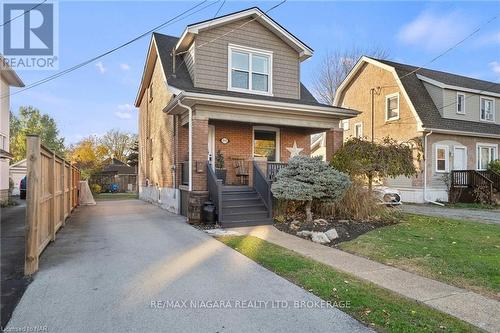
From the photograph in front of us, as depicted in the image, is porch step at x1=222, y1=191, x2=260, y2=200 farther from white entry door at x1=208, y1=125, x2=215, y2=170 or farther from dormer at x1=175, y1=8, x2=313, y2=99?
dormer at x1=175, y1=8, x2=313, y2=99

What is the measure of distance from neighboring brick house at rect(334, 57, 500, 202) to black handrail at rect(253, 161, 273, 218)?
1095 centimetres

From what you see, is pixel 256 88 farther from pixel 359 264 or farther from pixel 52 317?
pixel 52 317

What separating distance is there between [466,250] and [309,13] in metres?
8.08

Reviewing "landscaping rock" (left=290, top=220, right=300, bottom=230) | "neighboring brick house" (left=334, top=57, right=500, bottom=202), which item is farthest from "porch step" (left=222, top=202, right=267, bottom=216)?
"neighboring brick house" (left=334, top=57, right=500, bottom=202)

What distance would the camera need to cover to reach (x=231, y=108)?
11.1 metres

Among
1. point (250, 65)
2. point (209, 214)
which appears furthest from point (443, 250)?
point (250, 65)

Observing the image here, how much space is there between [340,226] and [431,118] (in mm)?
12601

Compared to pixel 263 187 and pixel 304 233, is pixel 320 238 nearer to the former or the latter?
pixel 304 233

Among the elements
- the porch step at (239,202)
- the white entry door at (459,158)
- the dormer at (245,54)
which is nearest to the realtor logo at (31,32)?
the dormer at (245,54)

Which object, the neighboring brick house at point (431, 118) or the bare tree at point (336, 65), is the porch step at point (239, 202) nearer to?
the neighboring brick house at point (431, 118)

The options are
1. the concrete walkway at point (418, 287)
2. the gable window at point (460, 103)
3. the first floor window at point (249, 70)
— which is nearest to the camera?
the concrete walkway at point (418, 287)

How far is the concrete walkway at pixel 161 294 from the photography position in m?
3.49

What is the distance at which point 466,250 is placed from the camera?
22.3 feet

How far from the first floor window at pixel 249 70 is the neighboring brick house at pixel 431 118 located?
920cm
